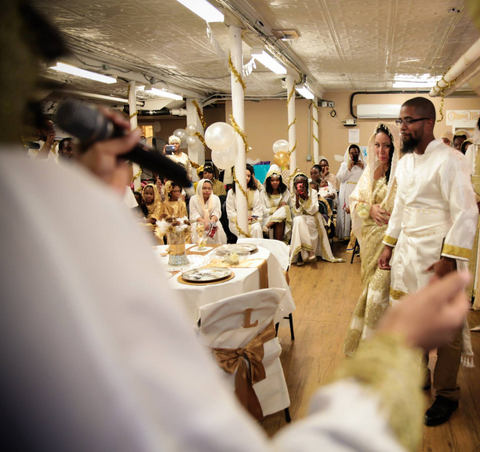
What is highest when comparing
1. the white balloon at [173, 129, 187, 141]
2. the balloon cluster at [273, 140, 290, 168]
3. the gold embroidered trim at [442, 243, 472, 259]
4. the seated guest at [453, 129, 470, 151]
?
the white balloon at [173, 129, 187, 141]

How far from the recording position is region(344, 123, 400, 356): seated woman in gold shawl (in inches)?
122

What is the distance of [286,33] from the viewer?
6730mm

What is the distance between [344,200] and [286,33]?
Result: 3.30 meters

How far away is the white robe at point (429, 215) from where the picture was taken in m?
2.37

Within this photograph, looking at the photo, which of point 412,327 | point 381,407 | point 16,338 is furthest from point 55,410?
point 412,327

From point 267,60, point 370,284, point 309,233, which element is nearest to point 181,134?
point 267,60

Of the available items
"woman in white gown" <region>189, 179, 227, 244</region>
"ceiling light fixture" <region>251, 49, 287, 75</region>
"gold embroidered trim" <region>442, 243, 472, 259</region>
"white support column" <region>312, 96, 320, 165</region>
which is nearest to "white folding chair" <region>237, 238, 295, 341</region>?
"gold embroidered trim" <region>442, 243, 472, 259</region>

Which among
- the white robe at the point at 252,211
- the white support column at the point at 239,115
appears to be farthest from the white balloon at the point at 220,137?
the white robe at the point at 252,211

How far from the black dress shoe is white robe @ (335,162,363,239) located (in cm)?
565

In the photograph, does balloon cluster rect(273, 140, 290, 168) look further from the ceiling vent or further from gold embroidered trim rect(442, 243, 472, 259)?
gold embroidered trim rect(442, 243, 472, 259)

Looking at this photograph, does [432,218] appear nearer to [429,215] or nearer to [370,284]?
[429,215]

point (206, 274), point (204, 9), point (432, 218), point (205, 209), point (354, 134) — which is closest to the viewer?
point (432, 218)

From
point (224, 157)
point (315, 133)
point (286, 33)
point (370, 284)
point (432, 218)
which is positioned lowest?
point (370, 284)

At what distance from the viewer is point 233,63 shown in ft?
18.4
